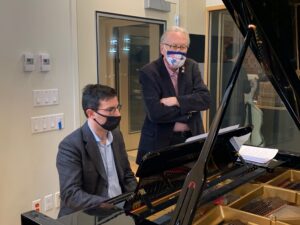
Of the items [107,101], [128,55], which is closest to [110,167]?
[107,101]

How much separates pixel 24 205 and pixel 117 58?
204 centimetres

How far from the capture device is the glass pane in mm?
4324

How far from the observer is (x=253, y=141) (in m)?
4.46

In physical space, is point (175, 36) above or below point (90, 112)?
above

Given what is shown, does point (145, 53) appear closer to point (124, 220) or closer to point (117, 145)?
point (117, 145)

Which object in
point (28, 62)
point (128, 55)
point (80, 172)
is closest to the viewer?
point (80, 172)

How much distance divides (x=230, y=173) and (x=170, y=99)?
72cm

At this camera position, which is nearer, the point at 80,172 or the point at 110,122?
the point at 80,172

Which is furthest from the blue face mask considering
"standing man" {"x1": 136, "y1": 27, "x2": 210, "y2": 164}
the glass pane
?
the glass pane

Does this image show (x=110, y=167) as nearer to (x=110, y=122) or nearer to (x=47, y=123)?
(x=110, y=122)

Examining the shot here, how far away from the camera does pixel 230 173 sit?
1.94m

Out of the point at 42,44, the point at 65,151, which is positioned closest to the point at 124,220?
the point at 65,151

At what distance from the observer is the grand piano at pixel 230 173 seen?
3.53 feet

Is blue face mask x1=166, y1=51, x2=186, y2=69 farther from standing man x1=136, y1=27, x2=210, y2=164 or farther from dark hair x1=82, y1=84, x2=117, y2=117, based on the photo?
dark hair x1=82, y1=84, x2=117, y2=117
